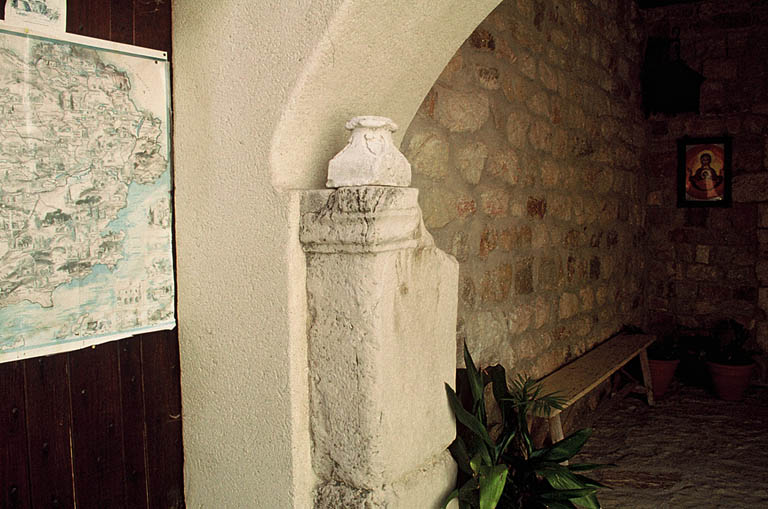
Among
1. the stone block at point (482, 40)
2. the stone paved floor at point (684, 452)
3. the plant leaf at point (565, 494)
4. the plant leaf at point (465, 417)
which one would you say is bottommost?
the stone paved floor at point (684, 452)

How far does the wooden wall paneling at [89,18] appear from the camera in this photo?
1.60 meters

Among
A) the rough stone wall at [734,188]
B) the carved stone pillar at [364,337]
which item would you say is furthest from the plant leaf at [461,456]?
the rough stone wall at [734,188]

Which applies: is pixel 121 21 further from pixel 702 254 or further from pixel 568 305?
pixel 702 254

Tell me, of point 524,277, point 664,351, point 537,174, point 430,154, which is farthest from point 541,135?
point 664,351

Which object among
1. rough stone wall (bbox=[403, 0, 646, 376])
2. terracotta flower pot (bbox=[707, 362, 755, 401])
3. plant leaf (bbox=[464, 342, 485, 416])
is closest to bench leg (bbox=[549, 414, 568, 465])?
rough stone wall (bbox=[403, 0, 646, 376])

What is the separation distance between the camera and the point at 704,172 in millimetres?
5199

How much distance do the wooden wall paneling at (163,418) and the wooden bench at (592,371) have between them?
165cm

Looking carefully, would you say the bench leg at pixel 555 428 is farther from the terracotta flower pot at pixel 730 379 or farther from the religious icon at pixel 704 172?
the religious icon at pixel 704 172

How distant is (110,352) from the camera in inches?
68.5

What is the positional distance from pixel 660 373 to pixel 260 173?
3937mm

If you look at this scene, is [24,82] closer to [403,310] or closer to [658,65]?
[403,310]

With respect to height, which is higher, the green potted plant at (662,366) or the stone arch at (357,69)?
the stone arch at (357,69)

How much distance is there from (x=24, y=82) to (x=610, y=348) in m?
3.77

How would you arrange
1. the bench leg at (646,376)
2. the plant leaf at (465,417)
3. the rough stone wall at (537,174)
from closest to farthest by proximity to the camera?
the plant leaf at (465,417) → the rough stone wall at (537,174) → the bench leg at (646,376)
